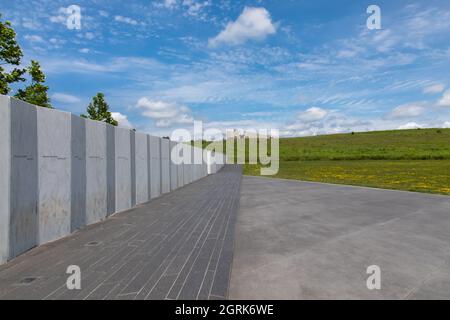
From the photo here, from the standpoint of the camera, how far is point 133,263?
474 centimetres

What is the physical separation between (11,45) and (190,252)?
22342 millimetres

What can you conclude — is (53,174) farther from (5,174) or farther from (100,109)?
(100,109)

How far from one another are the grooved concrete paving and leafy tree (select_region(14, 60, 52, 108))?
18970 mm

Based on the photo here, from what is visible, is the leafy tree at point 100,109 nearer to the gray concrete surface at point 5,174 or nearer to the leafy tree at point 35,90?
the leafy tree at point 35,90

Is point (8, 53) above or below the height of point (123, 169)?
above

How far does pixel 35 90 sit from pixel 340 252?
2490cm

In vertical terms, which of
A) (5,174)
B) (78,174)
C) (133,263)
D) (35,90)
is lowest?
(133,263)

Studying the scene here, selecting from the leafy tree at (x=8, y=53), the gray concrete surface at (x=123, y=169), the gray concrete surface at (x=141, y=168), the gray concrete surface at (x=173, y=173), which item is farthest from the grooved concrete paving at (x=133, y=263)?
the leafy tree at (x=8, y=53)

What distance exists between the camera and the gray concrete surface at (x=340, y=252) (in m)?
3.74

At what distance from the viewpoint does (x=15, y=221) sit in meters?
5.07

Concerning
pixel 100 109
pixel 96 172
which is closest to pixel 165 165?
pixel 96 172

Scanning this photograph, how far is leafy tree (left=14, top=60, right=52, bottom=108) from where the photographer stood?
21312 mm

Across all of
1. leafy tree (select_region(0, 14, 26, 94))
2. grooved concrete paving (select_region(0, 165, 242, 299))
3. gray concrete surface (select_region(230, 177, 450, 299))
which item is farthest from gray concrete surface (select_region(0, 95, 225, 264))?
leafy tree (select_region(0, 14, 26, 94))
